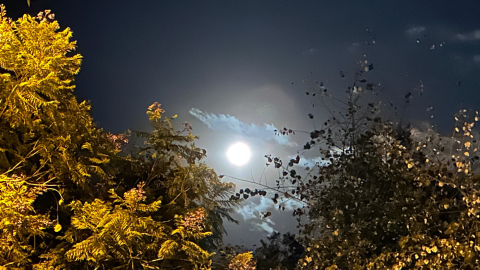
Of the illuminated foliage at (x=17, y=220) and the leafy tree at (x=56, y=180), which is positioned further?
the leafy tree at (x=56, y=180)

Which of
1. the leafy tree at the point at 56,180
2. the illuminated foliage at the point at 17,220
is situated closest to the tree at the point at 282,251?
the leafy tree at the point at 56,180

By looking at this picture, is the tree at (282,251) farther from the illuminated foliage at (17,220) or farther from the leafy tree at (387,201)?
the illuminated foliage at (17,220)

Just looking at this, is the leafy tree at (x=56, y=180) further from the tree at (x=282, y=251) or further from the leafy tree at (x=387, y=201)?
the tree at (x=282, y=251)

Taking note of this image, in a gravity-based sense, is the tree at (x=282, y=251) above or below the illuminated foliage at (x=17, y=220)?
above

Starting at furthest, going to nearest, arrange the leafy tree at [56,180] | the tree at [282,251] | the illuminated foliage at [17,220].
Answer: the tree at [282,251], the leafy tree at [56,180], the illuminated foliage at [17,220]

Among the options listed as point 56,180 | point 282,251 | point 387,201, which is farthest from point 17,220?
point 282,251

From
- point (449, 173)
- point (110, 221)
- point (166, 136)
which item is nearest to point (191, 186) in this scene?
point (166, 136)

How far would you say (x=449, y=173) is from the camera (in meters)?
5.24

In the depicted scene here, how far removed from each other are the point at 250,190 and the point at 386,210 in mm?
2546

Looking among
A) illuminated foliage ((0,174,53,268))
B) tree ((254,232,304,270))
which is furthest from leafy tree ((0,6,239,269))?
tree ((254,232,304,270))

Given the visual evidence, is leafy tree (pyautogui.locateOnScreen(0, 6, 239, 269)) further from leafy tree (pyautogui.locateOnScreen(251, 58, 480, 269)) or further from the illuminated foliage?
leafy tree (pyautogui.locateOnScreen(251, 58, 480, 269))

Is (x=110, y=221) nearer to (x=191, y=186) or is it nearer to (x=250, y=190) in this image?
(x=191, y=186)

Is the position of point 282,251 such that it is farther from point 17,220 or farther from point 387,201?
point 17,220

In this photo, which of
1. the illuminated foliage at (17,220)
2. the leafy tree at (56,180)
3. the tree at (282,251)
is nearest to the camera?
the illuminated foliage at (17,220)
